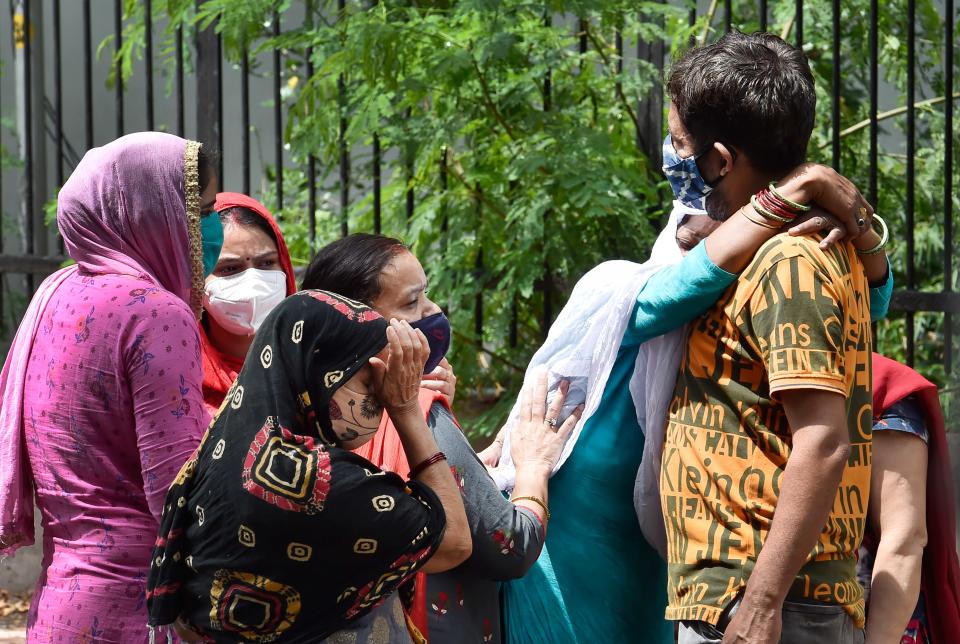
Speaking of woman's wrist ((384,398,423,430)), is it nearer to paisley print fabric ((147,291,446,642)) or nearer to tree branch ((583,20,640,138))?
paisley print fabric ((147,291,446,642))

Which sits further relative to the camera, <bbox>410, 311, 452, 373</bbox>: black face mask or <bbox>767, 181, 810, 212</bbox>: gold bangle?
<bbox>410, 311, 452, 373</bbox>: black face mask

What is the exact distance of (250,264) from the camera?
3.05 metres

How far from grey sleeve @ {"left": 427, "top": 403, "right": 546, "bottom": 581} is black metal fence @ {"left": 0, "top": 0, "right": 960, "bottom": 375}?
1.79m

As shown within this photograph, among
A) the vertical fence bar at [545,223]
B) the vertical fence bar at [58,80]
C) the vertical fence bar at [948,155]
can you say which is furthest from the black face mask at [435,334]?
the vertical fence bar at [58,80]

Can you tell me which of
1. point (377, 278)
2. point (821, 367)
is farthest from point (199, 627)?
point (821, 367)

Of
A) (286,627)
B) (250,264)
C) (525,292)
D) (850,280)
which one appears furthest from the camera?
(525,292)

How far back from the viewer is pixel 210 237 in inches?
98.5

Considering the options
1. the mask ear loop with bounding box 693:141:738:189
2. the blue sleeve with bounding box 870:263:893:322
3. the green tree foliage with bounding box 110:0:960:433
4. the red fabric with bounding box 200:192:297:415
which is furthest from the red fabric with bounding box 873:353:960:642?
the red fabric with bounding box 200:192:297:415

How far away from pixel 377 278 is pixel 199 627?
75 centimetres

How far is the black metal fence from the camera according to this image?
3.85m

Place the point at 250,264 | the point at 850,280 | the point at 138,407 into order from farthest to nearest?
the point at 250,264 → the point at 138,407 → the point at 850,280

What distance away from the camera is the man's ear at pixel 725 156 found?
80.4 inches

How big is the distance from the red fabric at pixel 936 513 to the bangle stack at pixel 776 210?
0.67 metres

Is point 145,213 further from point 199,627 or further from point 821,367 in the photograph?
point 821,367
